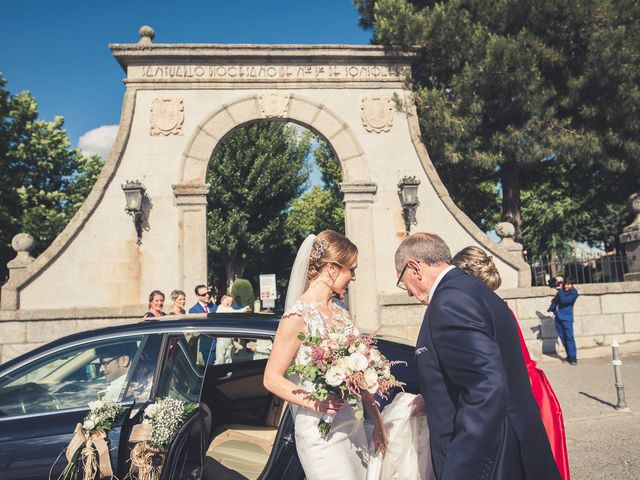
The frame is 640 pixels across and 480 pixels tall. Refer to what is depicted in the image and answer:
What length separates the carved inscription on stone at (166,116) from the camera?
10.8 metres

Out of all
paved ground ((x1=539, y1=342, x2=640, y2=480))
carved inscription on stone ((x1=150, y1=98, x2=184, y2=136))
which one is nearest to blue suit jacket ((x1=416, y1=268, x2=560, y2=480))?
paved ground ((x1=539, y1=342, x2=640, y2=480))

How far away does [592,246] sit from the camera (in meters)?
33.2

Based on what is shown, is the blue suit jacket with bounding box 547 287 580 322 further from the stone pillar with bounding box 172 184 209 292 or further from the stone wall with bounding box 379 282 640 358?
the stone pillar with bounding box 172 184 209 292

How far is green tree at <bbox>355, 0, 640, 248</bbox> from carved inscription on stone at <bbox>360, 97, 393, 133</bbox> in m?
0.79

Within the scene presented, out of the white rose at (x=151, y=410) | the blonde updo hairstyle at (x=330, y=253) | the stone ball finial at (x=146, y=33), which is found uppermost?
the stone ball finial at (x=146, y=33)

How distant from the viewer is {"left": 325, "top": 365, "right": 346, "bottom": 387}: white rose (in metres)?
2.27

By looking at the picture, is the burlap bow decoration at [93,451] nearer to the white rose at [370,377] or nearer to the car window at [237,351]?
the car window at [237,351]

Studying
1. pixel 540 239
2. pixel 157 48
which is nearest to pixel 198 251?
pixel 157 48

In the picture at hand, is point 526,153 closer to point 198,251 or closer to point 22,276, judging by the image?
point 198,251

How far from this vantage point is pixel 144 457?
2807 millimetres

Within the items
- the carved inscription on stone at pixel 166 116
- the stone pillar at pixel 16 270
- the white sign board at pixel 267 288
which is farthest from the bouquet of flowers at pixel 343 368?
the white sign board at pixel 267 288

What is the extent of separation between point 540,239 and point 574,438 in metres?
29.2

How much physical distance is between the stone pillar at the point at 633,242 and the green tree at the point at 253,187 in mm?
18464

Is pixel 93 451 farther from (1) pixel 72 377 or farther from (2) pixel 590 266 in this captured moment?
(2) pixel 590 266
